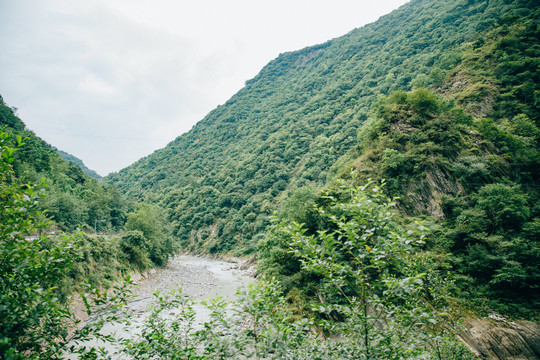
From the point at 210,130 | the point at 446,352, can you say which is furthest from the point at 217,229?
A: the point at 210,130

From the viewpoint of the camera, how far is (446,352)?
8.35 metres

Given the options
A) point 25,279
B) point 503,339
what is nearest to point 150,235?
point 25,279

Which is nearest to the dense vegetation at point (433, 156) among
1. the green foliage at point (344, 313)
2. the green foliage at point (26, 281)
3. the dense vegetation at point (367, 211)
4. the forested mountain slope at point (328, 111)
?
the dense vegetation at point (367, 211)

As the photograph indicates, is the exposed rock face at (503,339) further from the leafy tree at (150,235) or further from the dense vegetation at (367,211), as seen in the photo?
the leafy tree at (150,235)

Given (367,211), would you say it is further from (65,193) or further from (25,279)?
(65,193)

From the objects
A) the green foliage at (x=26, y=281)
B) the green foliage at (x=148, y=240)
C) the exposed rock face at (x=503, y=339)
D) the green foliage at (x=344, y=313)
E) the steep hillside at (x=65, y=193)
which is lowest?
the exposed rock face at (x=503, y=339)

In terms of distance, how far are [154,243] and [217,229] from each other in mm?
32728

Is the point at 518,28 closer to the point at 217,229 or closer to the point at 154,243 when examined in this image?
the point at 154,243

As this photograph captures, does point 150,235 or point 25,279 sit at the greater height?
point 25,279

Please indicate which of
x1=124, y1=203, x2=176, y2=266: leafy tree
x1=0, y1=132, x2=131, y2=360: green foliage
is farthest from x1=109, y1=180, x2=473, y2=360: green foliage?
x1=124, y1=203, x2=176, y2=266: leafy tree

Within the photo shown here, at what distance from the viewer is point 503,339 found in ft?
45.2

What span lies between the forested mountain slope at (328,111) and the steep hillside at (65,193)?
2817 centimetres

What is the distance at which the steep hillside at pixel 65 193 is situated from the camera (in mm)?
34344

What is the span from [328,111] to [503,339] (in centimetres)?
8259
